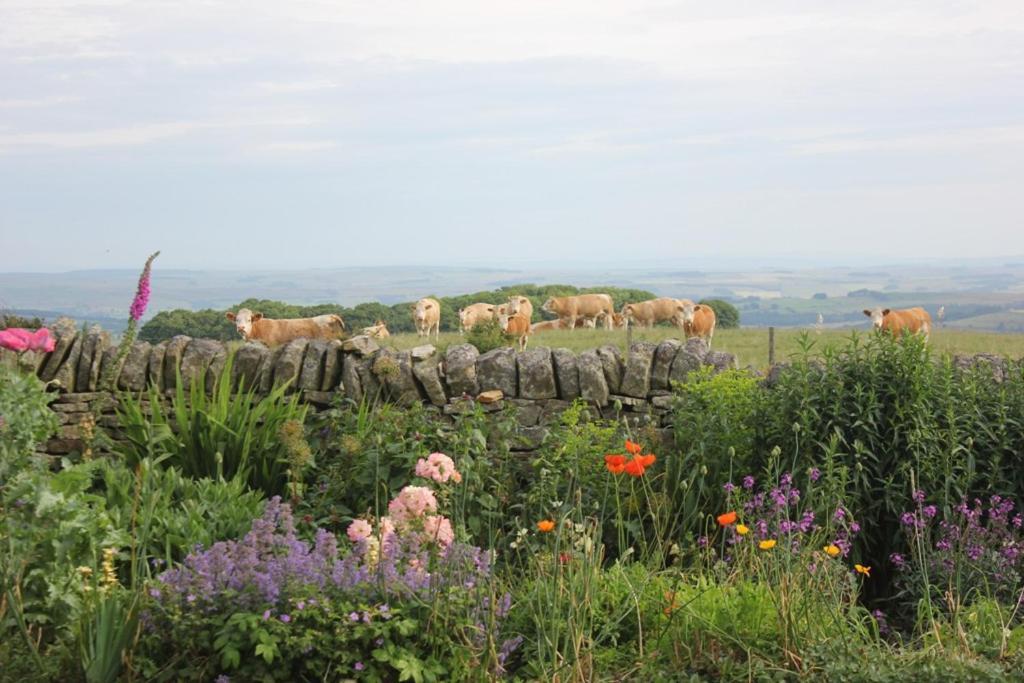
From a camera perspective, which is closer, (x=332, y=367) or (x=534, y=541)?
(x=534, y=541)

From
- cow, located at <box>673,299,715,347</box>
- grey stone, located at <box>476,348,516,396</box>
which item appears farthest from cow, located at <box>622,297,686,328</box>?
grey stone, located at <box>476,348,516,396</box>

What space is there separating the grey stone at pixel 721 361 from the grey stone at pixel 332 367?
118 inches

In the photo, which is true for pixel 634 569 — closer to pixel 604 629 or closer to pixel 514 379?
pixel 604 629

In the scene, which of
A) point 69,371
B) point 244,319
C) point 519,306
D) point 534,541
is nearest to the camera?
point 534,541

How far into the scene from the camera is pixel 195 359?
873 cm

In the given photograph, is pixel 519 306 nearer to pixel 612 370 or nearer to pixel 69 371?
pixel 612 370

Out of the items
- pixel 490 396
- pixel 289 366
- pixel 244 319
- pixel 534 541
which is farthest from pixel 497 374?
pixel 244 319

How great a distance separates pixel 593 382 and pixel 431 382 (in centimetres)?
130

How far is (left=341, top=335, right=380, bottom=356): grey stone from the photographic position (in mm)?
8523

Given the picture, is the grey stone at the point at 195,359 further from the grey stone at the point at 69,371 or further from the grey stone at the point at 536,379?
the grey stone at the point at 536,379

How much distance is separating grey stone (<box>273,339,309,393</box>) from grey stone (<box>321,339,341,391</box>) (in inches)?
9.1

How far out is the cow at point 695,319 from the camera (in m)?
20.0

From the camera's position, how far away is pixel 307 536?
263 inches

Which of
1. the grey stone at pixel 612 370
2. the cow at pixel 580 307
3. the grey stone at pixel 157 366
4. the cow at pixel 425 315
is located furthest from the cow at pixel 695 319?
the grey stone at pixel 157 366
